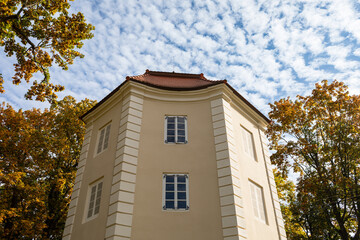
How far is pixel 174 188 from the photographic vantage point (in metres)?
11.8

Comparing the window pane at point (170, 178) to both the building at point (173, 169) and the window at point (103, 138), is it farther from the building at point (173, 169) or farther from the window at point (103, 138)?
the window at point (103, 138)

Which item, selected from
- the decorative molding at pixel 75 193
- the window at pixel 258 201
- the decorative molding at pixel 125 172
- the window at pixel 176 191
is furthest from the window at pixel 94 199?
the window at pixel 258 201

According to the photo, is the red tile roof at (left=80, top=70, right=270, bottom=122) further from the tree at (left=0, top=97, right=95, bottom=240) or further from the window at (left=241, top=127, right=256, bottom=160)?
the tree at (left=0, top=97, right=95, bottom=240)

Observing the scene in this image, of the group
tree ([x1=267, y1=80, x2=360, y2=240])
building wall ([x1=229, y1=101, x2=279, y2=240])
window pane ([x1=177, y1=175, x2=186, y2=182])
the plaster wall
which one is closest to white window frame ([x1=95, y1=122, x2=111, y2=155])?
the plaster wall

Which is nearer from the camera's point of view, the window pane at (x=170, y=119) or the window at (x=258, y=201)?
the window at (x=258, y=201)

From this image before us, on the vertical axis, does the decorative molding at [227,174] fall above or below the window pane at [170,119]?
below

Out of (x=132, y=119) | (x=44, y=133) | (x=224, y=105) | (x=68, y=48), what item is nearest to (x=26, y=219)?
(x=44, y=133)

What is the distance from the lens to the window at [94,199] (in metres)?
12.3

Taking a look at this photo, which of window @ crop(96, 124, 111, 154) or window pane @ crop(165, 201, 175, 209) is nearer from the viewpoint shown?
window pane @ crop(165, 201, 175, 209)

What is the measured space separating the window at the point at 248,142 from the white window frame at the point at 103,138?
23.4 feet

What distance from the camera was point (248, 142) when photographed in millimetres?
15070

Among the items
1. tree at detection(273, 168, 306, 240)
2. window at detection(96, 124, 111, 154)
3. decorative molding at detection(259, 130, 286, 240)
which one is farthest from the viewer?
tree at detection(273, 168, 306, 240)

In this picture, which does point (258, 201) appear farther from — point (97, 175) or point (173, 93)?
point (97, 175)

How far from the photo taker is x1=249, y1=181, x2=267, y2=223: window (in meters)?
12.8
